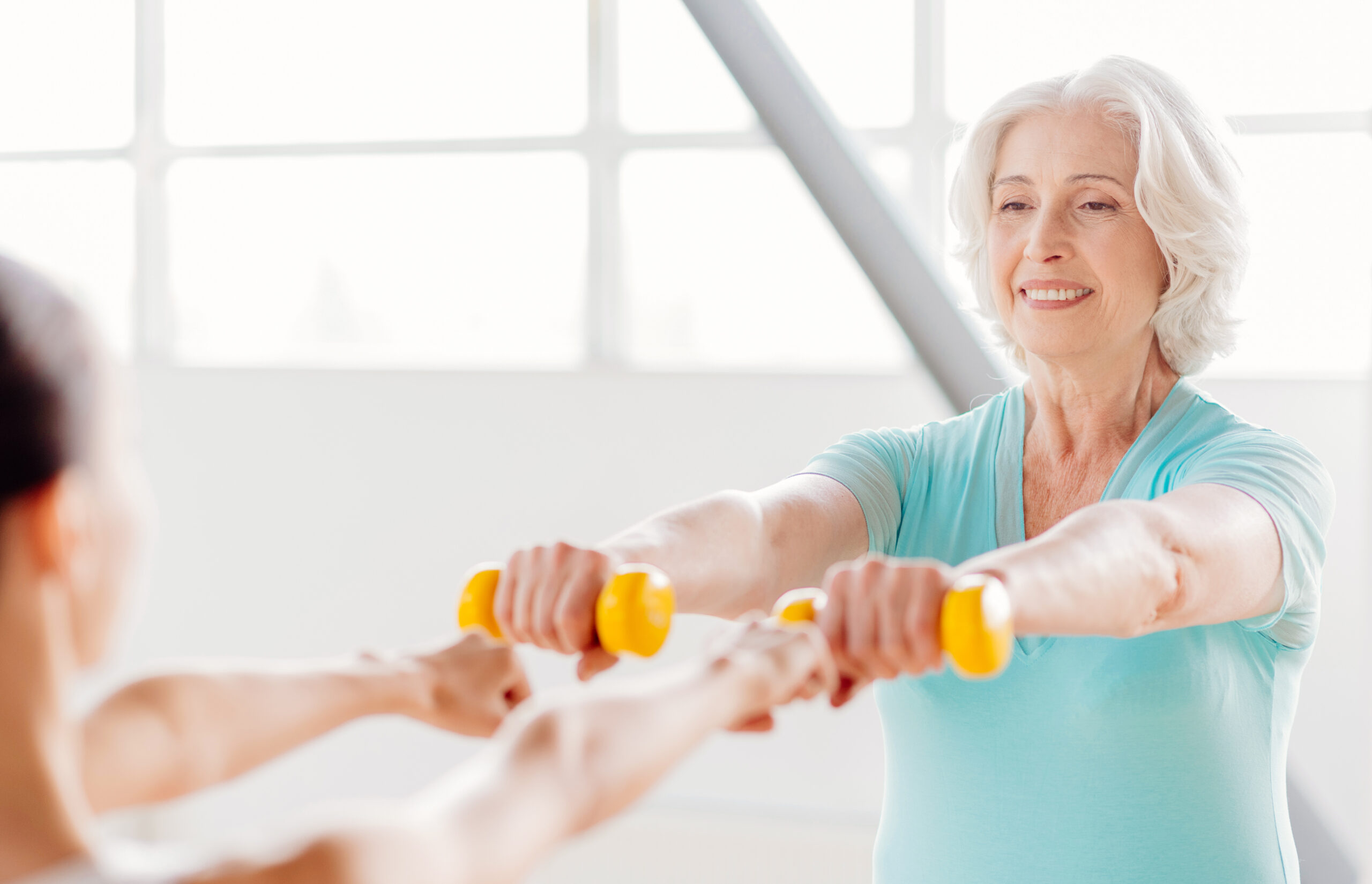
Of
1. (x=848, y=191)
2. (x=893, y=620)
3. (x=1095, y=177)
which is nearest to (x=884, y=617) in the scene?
(x=893, y=620)

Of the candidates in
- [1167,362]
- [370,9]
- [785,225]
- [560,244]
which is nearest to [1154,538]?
[1167,362]

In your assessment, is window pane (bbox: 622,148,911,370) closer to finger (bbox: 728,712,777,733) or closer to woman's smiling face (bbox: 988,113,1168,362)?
woman's smiling face (bbox: 988,113,1168,362)

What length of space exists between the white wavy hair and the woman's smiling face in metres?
0.02

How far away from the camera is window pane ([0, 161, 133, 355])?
3668 millimetres

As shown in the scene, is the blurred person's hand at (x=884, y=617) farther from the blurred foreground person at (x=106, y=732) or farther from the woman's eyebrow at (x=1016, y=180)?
the woman's eyebrow at (x=1016, y=180)

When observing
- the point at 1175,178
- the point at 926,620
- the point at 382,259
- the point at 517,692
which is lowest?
the point at 517,692

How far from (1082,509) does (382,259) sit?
8.84 ft

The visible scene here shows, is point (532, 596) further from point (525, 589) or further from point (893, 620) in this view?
point (893, 620)

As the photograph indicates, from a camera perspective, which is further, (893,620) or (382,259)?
(382,259)

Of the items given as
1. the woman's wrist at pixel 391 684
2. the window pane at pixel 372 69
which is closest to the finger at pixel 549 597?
the woman's wrist at pixel 391 684

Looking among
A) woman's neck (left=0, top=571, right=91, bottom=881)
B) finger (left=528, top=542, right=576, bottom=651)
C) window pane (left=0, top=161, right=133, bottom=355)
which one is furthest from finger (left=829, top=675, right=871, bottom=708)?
window pane (left=0, top=161, right=133, bottom=355)

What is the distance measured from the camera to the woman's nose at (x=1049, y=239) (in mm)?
1400

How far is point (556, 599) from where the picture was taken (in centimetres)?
104

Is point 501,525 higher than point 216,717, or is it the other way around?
point 216,717
